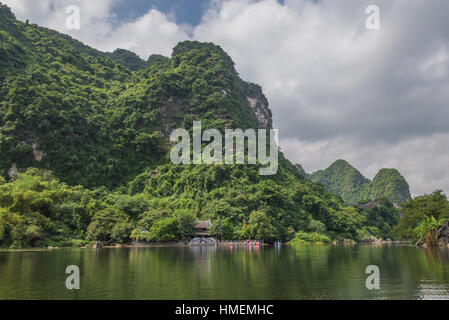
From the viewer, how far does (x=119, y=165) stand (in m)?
83.8

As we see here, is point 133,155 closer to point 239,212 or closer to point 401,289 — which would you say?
point 239,212

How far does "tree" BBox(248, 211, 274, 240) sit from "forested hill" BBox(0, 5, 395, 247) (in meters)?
0.19

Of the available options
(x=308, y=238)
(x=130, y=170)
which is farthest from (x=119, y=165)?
(x=308, y=238)

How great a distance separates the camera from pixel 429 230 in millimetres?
42156

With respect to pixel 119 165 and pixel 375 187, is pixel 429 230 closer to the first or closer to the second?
pixel 119 165

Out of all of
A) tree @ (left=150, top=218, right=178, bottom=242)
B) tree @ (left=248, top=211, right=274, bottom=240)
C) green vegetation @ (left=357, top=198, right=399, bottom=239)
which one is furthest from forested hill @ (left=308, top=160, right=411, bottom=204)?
tree @ (left=150, top=218, right=178, bottom=242)

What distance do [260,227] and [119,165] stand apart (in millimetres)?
43765

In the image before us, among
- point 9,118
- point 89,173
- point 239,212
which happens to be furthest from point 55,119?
point 239,212

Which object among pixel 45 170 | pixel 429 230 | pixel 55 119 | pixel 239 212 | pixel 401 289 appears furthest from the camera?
pixel 55 119

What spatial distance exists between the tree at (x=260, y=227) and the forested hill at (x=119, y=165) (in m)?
0.19

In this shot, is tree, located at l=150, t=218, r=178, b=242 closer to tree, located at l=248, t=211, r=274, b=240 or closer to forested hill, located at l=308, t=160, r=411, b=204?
tree, located at l=248, t=211, r=274, b=240

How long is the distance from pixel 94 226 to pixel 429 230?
1717 inches

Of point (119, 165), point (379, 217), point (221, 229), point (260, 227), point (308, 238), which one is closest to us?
point (221, 229)
